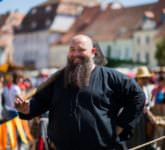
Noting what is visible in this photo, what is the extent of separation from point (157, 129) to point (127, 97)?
16.1ft

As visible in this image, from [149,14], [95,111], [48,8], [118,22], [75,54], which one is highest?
[75,54]

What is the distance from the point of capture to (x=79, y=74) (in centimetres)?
484

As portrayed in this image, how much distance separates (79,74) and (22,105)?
1.65 ft

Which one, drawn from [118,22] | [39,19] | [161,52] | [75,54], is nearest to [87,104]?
[75,54]

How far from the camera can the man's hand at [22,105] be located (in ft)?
16.4

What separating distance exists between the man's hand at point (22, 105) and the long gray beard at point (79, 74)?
1.19ft

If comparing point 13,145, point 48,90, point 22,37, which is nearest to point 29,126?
point 13,145

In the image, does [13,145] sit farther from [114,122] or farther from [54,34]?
[54,34]

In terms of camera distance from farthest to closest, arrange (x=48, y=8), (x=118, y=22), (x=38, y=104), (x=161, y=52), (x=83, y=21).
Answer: (x=48, y=8) < (x=83, y=21) < (x=118, y=22) < (x=161, y=52) < (x=38, y=104)

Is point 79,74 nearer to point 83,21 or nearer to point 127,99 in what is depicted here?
point 127,99

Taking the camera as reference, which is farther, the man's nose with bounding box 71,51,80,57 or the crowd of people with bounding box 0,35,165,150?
the man's nose with bounding box 71,51,80,57

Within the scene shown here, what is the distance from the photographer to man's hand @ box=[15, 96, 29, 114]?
4984 millimetres

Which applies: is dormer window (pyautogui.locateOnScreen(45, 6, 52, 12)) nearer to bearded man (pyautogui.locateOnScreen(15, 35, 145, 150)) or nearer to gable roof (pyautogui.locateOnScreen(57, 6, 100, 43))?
gable roof (pyautogui.locateOnScreen(57, 6, 100, 43))

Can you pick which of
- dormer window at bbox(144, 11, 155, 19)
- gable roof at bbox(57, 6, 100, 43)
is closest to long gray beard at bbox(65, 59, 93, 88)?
dormer window at bbox(144, 11, 155, 19)
